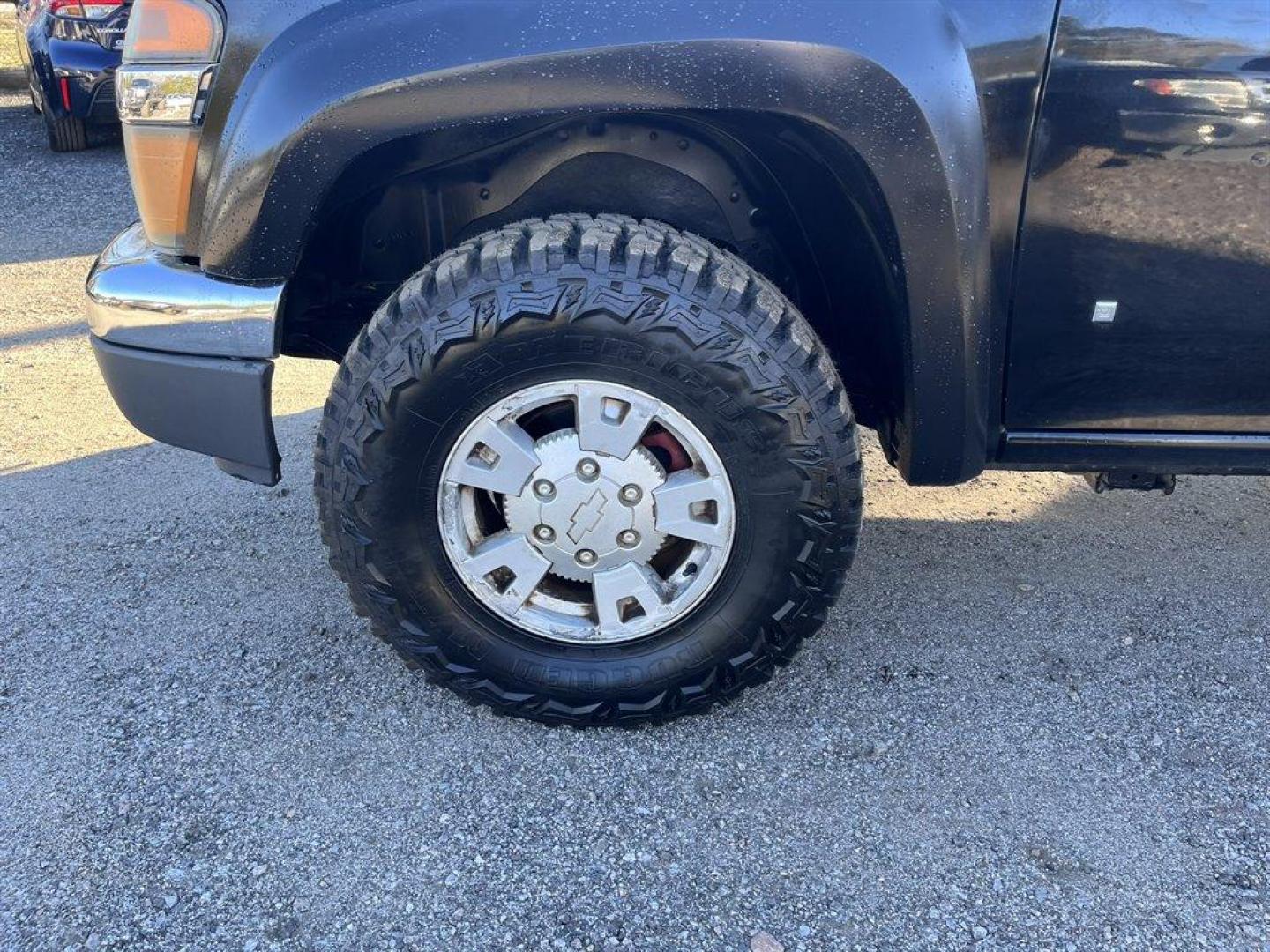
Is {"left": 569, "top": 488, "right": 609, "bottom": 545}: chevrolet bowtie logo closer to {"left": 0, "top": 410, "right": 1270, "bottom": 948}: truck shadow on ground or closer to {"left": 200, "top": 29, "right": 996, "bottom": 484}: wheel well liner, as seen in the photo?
{"left": 0, "top": 410, "right": 1270, "bottom": 948}: truck shadow on ground

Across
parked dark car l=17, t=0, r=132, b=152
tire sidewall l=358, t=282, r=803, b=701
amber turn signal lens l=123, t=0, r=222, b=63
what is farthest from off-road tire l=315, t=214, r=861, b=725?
parked dark car l=17, t=0, r=132, b=152

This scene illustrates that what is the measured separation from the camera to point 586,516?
91.0 inches

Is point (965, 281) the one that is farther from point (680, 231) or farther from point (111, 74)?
point (111, 74)

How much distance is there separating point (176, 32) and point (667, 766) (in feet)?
6.06

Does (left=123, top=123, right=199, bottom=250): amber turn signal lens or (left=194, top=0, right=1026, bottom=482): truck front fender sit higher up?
(left=194, top=0, right=1026, bottom=482): truck front fender

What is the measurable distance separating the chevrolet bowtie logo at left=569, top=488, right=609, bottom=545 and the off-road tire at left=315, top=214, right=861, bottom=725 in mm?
262

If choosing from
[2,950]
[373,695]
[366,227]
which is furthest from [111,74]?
[2,950]

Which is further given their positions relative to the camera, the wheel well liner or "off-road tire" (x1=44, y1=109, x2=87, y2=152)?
"off-road tire" (x1=44, y1=109, x2=87, y2=152)

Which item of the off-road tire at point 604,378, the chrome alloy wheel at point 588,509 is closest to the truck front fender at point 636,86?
the off-road tire at point 604,378

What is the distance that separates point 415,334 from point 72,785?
120cm

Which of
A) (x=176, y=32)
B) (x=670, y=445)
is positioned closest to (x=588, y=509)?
(x=670, y=445)

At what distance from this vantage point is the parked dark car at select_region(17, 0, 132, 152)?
735cm

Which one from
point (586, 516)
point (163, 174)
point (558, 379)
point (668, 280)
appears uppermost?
point (163, 174)

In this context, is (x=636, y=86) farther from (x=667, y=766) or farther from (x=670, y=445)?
(x=667, y=766)
